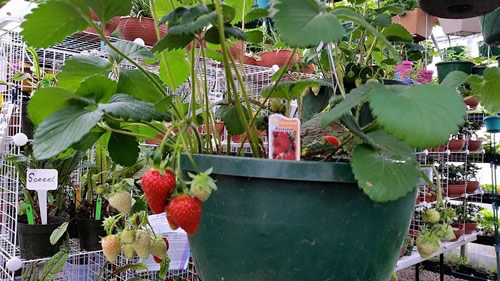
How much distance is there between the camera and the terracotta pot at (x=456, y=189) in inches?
129

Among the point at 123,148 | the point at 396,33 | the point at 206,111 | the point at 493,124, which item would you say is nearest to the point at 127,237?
the point at 123,148

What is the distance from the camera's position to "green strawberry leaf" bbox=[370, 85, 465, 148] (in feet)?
1.18

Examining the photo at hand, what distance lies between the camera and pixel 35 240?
1365mm

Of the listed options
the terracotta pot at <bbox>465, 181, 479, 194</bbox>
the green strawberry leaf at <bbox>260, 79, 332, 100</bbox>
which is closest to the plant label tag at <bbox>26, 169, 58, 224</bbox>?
the green strawberry leaf at <bbox>260, 79, 332, 100</bbox>

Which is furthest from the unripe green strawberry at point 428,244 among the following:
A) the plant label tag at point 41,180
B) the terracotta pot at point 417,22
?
the terracotta pot at point 417,22

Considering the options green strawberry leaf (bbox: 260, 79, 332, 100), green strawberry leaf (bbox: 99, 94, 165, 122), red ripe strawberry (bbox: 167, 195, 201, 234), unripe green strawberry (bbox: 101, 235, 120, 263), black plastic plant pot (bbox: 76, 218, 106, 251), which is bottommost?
black plastic plant pot (bbox: 76, 218, 106, 251)

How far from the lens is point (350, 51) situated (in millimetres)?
1007

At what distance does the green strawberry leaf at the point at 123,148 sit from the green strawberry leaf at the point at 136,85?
0.07 m

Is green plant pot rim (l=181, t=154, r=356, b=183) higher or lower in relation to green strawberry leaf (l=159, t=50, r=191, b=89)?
lower

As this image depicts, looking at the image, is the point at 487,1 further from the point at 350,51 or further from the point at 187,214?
the point at 187,214

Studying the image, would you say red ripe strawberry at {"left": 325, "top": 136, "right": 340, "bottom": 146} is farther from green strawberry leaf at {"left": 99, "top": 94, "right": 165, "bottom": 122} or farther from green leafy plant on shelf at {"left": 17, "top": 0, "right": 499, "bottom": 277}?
green strawberry leaf at {"left": 99, "top": 94, "right": 165, "bottom": 122}

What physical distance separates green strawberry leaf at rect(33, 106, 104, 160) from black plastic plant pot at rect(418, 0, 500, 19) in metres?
0.90

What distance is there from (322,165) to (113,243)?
0.42 metres

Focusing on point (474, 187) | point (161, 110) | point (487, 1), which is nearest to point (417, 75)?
point (487, 1)
